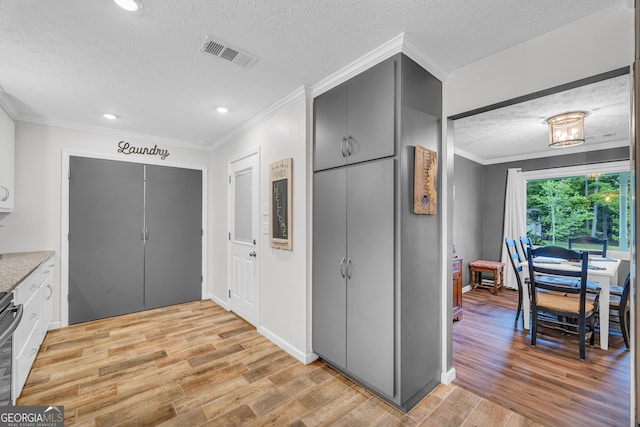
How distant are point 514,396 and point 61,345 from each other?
4320 mm

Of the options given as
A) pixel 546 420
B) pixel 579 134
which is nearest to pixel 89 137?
pixel 546 420

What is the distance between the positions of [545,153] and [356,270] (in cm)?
502

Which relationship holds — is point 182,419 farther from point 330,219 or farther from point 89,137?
point 89,137

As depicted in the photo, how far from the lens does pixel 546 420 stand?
1.88 meters

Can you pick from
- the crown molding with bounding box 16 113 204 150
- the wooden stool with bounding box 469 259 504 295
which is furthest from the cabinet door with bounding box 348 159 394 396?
the wooden stool with bounding box 469 259 504 295

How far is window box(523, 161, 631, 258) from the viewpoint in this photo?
4453 mm

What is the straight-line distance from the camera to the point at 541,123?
3666mm

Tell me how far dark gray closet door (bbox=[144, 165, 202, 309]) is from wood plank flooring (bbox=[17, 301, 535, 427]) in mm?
1036

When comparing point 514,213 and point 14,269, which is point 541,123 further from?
point 14,269

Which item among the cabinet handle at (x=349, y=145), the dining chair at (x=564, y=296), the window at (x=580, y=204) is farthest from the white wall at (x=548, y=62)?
the window at (x=580, y=204)

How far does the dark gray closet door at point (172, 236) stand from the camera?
4086 millimetres

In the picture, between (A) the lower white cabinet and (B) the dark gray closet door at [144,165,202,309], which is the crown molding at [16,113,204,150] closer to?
(B) the dark gray closet door at [144,165,202,309]

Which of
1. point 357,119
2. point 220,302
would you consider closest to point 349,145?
point 357,119

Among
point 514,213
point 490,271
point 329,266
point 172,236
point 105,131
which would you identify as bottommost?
point 490,271
